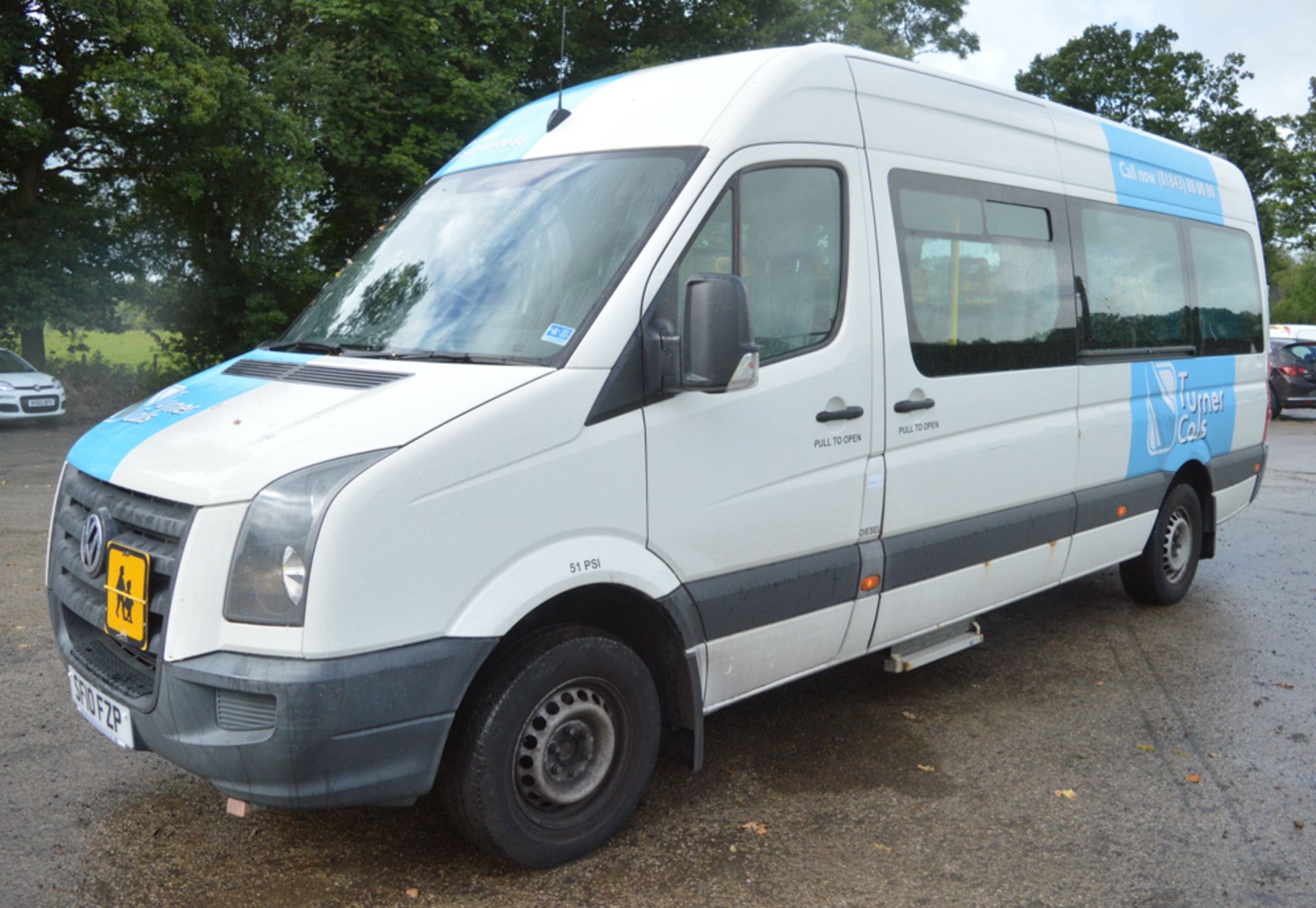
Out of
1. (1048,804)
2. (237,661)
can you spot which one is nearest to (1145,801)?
(1048,804)

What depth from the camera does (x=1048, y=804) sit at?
4145 millimetres

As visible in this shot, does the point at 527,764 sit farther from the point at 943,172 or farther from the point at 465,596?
the point at 943,172

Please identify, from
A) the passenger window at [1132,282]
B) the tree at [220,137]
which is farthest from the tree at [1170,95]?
the passenger window at [1132,282]

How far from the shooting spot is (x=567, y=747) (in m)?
3.55

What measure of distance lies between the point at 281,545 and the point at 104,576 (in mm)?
811

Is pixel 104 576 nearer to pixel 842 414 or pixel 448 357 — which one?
pixel 448 357

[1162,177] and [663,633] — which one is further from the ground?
[1162,177]

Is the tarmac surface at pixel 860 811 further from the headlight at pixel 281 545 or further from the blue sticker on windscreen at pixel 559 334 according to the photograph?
the blue sticker on windscreen at pixel 559 334

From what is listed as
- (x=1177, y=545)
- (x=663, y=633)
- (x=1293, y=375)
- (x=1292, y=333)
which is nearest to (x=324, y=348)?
(x=663, y=633)

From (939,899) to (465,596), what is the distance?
66.0 inches

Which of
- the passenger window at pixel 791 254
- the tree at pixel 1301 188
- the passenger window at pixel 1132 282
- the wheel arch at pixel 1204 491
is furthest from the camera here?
the tree at pixel 1301 188

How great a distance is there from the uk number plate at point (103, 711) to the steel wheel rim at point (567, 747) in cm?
109

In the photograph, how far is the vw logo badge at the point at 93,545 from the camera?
11.1ft

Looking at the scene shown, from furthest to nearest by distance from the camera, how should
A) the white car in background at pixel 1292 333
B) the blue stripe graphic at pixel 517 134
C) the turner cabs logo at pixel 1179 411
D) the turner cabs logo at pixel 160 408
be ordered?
1. the white car in background at pixel 1292 333
2. the turner cabs logo at pixel 1179 411
3. the blue stripe graphic at pixel 517 134
4. the turner cabs logo at pixel 160 408
